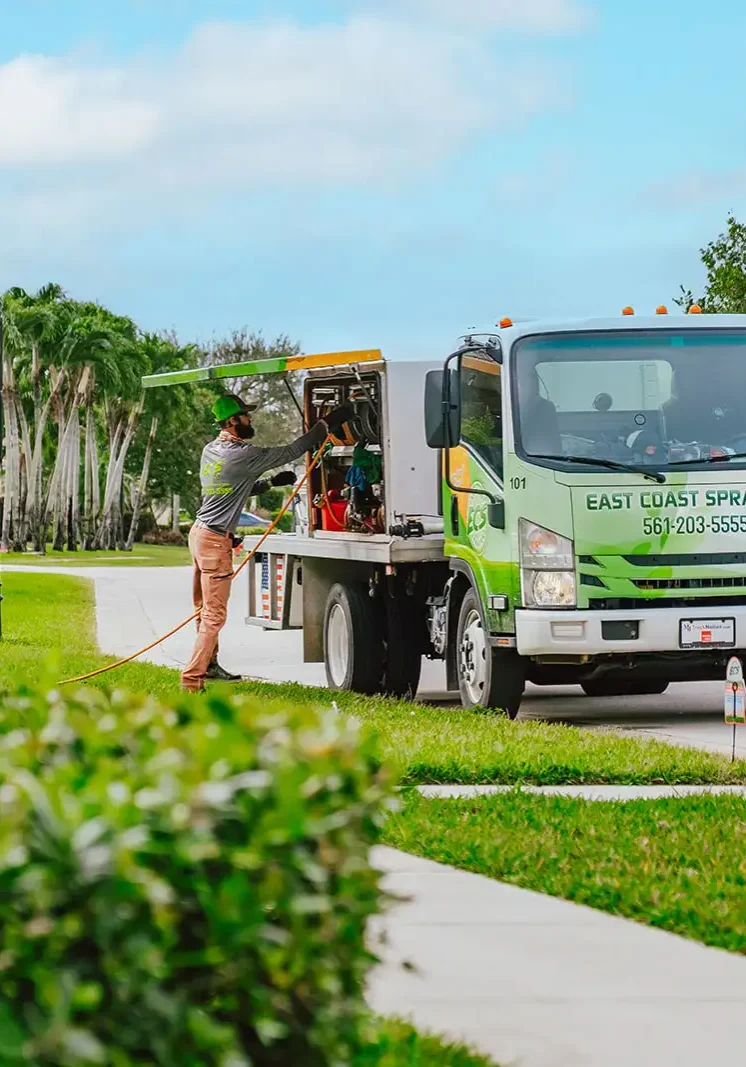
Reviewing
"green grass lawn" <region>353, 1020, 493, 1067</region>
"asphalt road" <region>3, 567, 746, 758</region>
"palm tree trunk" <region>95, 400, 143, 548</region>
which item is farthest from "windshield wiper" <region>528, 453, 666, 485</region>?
"palm tree trunk" <region>95, 400, 143, 548</region>

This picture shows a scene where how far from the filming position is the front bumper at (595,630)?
40.7 feet

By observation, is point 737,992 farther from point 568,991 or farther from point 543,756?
point 543,756

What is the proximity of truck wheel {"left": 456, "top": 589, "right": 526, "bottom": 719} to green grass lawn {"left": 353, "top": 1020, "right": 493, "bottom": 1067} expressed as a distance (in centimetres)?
798

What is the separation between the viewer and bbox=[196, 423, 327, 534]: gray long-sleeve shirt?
1405cm

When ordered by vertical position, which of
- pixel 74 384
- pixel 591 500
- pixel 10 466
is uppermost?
pixel 74 384

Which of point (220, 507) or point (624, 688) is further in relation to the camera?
point (624, 688)

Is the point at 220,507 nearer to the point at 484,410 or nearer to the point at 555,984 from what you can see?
the point at 484,410

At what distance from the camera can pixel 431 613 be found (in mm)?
14430

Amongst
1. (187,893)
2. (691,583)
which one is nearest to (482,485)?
(691,583)

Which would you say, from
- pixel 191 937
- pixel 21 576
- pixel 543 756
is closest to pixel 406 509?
pixel 543 756

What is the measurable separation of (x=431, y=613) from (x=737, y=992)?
8.80m

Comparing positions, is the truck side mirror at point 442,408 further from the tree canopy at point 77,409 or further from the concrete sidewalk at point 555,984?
the tree canopy at point 77,409

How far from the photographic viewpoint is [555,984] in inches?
226

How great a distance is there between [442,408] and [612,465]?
123cm
